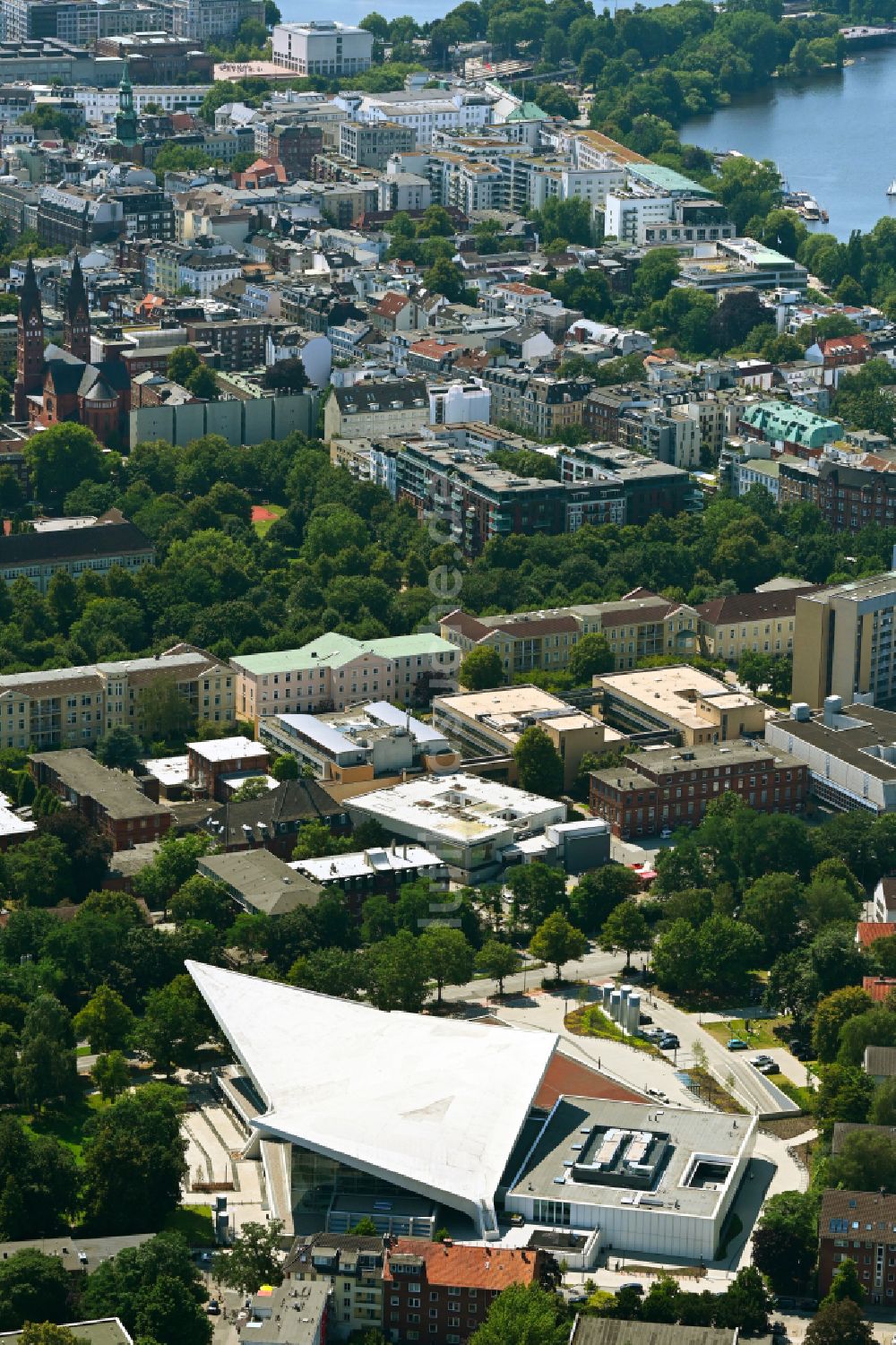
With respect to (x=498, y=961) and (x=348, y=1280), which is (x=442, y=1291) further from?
(x=498, y=961)

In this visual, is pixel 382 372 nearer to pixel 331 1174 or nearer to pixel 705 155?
pixel 705 155

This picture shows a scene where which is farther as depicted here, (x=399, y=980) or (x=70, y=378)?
(x=70, y=378)

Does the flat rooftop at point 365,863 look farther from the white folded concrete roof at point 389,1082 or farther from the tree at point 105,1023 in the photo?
the tree at point 105,1023

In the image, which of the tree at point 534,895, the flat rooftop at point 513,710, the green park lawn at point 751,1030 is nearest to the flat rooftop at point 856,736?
the flat rooftop at point 513,710

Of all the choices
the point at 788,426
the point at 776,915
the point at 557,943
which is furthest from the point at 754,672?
the point at 788,426

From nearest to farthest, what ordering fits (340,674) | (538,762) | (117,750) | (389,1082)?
1. (389,1082)
2. (538,762)
3. (117,750)
4. (340,674)

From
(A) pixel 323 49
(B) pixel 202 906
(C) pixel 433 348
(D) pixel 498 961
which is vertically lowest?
(D) pixel 498 961
